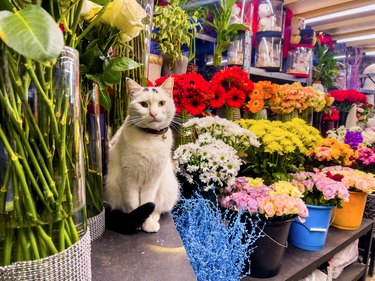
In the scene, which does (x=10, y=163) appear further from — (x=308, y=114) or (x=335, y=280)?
(x=308, y=114)

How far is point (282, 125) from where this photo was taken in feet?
3.92

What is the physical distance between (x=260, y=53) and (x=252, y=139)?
1093 millimetres

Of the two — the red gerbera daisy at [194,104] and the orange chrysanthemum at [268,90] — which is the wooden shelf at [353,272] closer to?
the orange chrysanthemum at [268,90]

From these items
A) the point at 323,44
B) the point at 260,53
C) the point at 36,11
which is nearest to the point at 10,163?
the point at 36,11

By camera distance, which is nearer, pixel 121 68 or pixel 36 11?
pixel 36 11

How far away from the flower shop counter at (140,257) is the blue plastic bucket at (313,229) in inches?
25.7

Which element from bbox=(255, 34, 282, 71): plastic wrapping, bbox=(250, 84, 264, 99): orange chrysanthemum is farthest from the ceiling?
bbox=(250, 84, 264, 99): orange chrysanthemum

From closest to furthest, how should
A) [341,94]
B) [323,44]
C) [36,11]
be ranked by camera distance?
1. [36,11]
2. [341,94]
3. [323,44]

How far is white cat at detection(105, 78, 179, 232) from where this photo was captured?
0.68m

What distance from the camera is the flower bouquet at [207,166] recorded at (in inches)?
36.2

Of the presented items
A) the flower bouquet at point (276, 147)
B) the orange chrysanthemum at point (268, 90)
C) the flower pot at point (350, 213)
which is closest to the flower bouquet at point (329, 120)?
the orange chrysanthemum at point (268, 90)

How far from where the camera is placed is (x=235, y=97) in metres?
1.23

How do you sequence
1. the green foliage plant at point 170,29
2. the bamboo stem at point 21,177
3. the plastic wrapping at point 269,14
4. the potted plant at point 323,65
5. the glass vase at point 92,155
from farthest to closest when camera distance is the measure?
1. the potted plant at point 323,65
2. the plastic wrapping at point 269,14
3. the green foliage plant at point 170,29
4. the glass vase at point 92,155
5. the bamboo stem at point 21,177

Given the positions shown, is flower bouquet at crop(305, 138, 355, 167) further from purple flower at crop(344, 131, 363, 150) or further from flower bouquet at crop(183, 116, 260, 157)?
flower bouquet at crop(183, 116, 260, 157)
